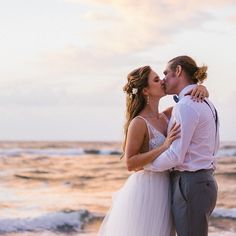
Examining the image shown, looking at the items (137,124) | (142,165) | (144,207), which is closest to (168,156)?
(142,165)

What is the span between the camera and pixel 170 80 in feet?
12.2

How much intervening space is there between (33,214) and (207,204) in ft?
25.2

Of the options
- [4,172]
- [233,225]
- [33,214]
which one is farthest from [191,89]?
[4,172]

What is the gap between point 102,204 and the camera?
476 inches

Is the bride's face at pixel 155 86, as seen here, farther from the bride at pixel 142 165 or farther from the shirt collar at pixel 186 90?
the shirt collar at pixel 186 90

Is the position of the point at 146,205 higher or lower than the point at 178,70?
lower

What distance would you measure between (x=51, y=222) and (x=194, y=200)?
23.2ft

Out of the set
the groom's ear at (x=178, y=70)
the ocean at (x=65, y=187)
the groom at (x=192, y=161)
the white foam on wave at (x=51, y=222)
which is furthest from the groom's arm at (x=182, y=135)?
the white foam on wave at (x=51, y=222)

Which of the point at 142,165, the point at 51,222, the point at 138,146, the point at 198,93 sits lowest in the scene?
the point at 51,222

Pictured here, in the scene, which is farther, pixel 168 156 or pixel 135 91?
pixel 135 91

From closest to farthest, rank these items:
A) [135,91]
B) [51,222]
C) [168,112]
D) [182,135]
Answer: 1. [182,135]
2. [135,91]
3. [168,112]
4. [51,222]

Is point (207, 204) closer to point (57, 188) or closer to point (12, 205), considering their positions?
point (12, 205)

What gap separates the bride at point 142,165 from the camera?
3.79m

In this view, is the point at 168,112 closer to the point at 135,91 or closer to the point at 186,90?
the point at 135,91
